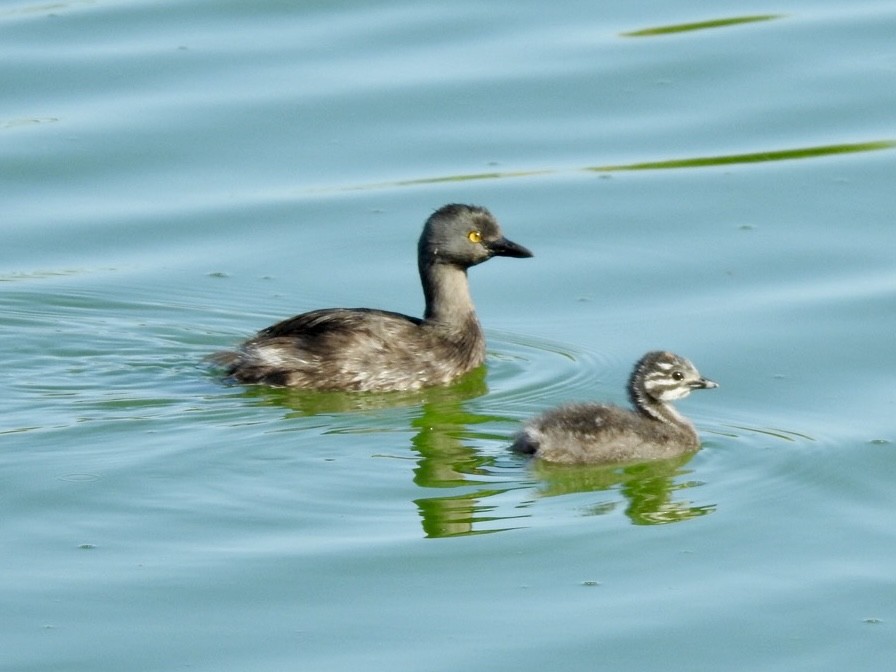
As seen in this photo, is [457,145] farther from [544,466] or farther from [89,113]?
[544,466]

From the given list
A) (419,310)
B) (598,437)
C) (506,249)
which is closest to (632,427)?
(598,437)

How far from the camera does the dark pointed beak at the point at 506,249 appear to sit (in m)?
12.6

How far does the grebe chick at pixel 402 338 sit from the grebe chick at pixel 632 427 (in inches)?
66.3

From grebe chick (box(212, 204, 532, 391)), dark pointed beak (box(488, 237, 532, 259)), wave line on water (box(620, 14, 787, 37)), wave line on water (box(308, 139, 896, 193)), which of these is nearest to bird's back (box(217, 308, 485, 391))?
grebe chick (box(212, 204, 532, 391))

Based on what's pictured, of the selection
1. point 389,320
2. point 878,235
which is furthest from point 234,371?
point 878,235

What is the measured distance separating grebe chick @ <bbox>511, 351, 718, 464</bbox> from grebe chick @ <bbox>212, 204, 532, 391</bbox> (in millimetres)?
1684

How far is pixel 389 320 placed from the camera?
1206 cm

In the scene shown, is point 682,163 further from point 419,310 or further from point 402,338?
point 402,338

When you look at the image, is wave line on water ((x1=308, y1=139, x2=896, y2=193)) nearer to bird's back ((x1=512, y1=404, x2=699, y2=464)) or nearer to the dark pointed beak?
the dark pointed beak

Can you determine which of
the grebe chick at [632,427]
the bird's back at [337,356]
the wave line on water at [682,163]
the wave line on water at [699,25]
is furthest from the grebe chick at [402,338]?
the wave line on water at [699,25]

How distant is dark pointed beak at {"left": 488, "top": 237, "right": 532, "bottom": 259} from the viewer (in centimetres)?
1255

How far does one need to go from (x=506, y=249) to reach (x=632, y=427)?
2496 mm

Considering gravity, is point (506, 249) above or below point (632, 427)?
above

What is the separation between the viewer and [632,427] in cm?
1037
